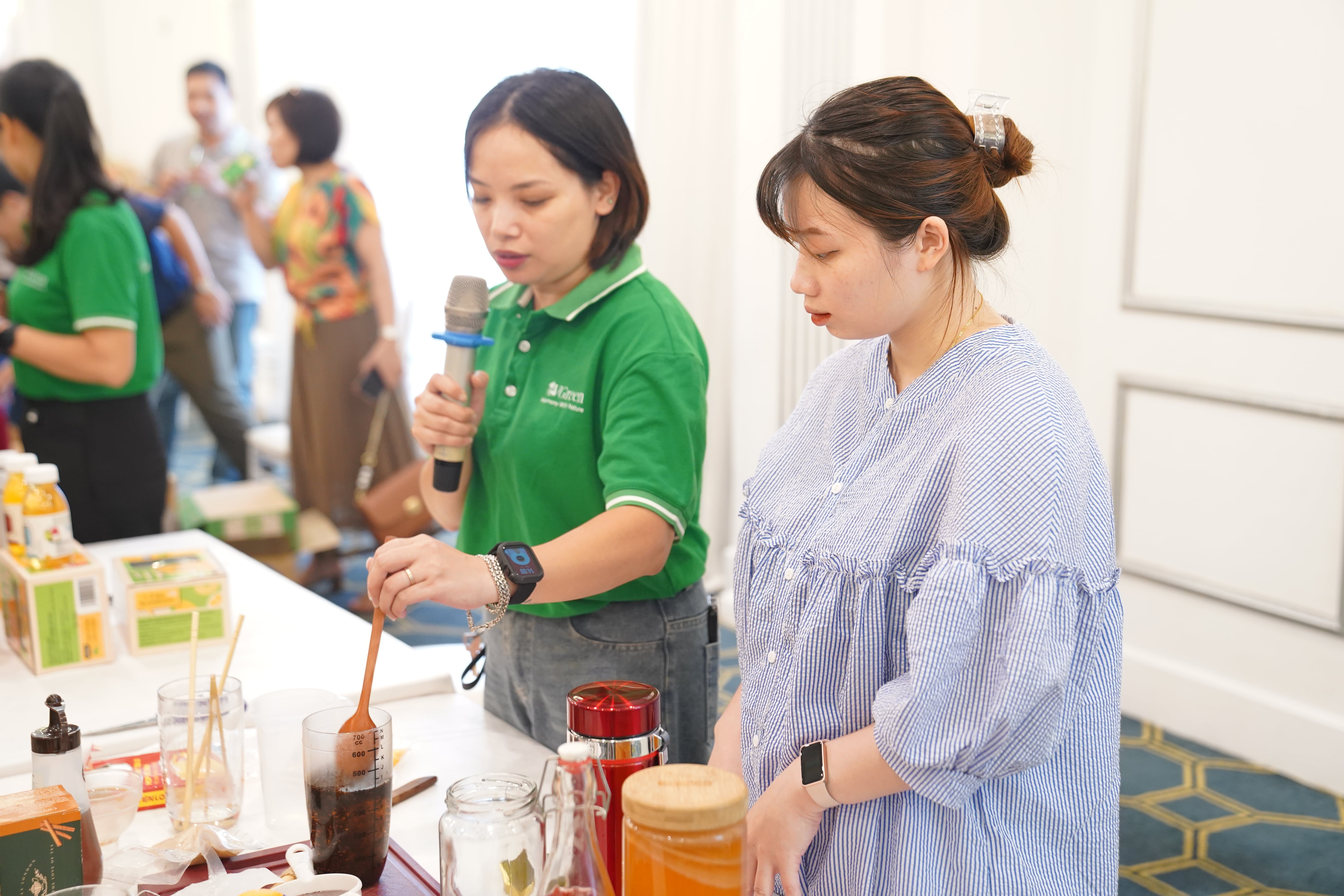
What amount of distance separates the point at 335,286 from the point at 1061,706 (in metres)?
3.73

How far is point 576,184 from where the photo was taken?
155cm

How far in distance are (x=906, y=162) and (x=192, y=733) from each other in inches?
37.7

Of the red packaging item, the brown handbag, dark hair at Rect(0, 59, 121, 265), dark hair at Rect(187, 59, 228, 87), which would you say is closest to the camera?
the red packaging item

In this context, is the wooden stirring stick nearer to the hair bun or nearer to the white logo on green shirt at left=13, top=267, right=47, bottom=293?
the hair bun

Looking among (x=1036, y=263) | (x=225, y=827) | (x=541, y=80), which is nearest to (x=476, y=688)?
(x=225, y=827)

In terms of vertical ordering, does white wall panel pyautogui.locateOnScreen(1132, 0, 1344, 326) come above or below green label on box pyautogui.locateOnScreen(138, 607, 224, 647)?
above

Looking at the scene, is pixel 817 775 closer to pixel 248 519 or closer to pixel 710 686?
pixel 710 686

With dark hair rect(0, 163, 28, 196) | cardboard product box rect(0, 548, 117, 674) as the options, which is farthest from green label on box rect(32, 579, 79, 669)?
dark hair rect(0, 163, 28, 196)

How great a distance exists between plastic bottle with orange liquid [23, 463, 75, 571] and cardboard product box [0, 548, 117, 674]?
2 centimetres

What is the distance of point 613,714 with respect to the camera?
1.11 m

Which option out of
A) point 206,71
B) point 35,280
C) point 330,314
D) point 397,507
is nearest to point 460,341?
point 35,280

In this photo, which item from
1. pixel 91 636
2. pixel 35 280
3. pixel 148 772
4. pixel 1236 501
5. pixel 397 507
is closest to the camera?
pixel 148 772

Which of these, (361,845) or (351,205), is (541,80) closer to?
(361,845)

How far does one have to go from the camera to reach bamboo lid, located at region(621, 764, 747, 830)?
895 mm
